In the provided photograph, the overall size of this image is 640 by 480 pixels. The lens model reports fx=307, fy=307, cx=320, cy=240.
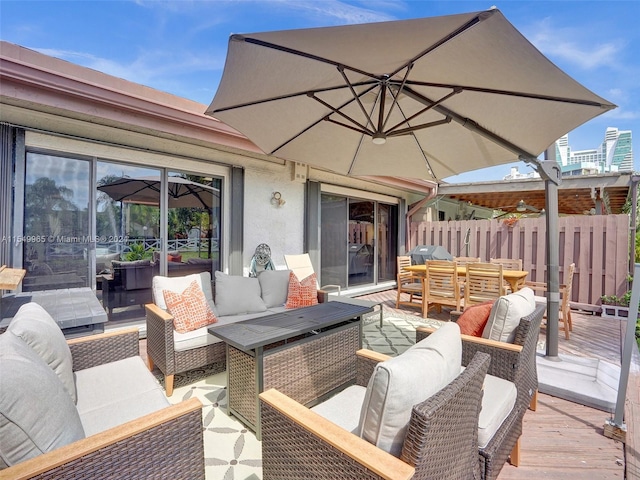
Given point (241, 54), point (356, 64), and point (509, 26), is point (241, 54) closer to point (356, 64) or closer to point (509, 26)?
point (356, 64)

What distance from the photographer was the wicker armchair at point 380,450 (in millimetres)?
930

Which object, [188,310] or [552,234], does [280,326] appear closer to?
[188,310]

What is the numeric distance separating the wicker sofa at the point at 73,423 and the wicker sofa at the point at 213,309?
2.33 ft

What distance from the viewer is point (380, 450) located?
39.3 inches

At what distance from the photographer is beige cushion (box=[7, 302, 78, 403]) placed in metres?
1.54

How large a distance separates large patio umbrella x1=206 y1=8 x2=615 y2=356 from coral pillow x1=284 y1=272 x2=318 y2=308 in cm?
148

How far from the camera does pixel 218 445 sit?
197 centimetres

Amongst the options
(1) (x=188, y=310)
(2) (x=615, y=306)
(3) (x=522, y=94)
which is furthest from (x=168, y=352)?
(2) (x=615, y=306)

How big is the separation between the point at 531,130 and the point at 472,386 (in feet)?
7.26

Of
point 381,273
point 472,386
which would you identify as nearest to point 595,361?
point 472,386

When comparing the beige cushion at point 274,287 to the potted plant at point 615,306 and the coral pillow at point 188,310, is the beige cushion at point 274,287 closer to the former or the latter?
the coral pillow at point 188,310

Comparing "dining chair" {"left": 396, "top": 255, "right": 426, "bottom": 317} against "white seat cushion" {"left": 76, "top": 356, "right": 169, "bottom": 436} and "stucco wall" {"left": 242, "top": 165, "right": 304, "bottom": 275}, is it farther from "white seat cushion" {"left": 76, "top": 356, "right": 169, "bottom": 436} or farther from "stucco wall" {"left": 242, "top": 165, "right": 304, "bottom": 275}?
"white seat cushion" {"left": 76, "top": 356, "right": 169, "bottom": 436}

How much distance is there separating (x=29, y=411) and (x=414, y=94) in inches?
106

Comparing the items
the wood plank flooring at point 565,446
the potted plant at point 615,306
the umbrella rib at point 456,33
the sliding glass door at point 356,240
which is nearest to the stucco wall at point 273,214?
the sliding glass door at point 356,240
